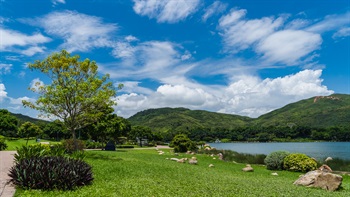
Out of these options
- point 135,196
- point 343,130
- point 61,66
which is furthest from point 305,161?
point 343,130

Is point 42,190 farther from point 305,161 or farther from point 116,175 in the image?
point 305,161

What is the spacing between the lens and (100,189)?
10352mm

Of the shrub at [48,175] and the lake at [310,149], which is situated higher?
the shrub at [48,175]

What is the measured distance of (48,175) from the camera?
33.3 ft

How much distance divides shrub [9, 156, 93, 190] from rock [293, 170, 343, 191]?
1075 cm

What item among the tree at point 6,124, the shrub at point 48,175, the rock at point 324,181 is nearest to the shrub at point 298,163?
the rock at point 324,181

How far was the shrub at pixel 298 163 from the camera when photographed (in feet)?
71.8

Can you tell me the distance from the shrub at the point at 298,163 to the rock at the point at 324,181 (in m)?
8.19

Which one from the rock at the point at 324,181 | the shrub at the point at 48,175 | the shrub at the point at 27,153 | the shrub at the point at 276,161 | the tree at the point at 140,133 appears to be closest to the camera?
the shrub at the point at 48,175

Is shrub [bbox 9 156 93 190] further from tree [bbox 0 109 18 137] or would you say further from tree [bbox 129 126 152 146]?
tree [bbox 129 126 152 146]

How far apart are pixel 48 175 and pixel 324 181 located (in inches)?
492

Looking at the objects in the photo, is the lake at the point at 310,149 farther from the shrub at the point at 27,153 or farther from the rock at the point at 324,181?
the shrub at the point at 27,153

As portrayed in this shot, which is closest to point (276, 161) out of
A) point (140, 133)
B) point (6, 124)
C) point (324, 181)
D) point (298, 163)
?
point (298, 163)

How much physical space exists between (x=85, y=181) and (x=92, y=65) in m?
15.7
